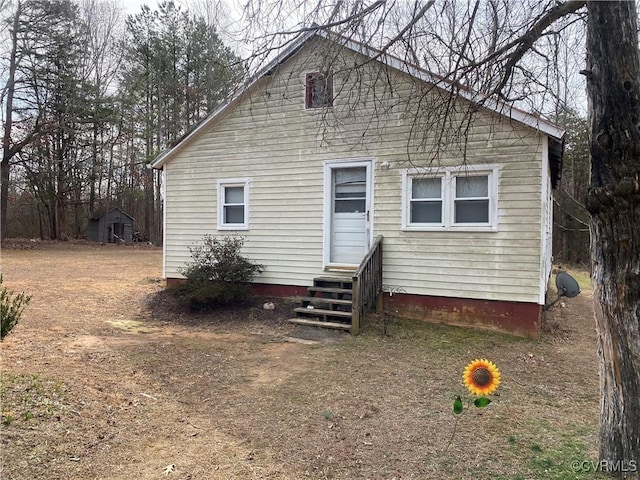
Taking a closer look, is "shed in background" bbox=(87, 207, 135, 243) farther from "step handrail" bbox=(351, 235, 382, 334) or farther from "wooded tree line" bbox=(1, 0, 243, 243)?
"step handrail" bbox=(351, 235, 382, 334)

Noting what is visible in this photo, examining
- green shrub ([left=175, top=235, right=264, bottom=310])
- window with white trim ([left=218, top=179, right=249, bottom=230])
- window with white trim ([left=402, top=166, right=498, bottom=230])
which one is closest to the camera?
window with white trim ([left=402, top=166, right=498, bottom=230])

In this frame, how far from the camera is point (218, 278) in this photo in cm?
912

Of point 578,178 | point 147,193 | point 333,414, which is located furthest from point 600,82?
point 147,193

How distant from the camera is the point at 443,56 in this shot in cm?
477

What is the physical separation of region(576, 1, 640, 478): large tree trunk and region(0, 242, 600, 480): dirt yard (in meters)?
0.52

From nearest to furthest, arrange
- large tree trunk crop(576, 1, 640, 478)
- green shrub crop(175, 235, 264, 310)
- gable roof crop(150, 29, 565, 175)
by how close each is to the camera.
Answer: large tree trunk crop(576, 1, 640, 478) < gable roof crop(150, 29, 565, 175) < green shrub crop(175, 235, 264, 310)

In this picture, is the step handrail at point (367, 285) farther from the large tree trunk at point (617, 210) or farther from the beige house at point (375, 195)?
the large tree trunk at point (617, 210)

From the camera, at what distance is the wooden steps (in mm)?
7953

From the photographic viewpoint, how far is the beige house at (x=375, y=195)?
7.59 meters

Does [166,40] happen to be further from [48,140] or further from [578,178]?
[578,178]

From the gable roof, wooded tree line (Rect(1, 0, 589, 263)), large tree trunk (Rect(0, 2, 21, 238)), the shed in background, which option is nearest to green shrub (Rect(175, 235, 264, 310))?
the gable roof

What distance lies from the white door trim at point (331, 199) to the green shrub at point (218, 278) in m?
1.57

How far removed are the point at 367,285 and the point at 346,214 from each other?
1.80 m
